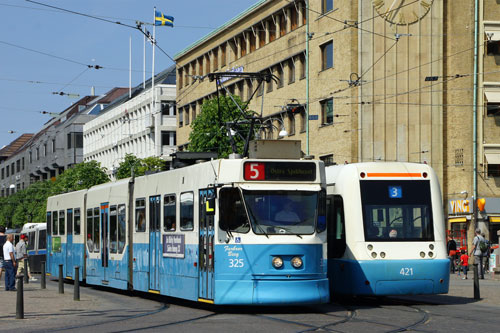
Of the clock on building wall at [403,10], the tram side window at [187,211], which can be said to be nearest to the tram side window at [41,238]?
the clock on building wall at [403,10]

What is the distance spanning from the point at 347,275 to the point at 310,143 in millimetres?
35837

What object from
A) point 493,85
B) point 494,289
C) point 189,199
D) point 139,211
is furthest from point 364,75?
point 189,199

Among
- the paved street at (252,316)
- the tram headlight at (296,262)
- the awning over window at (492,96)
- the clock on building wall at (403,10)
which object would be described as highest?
the clock on building wall at (403,10)

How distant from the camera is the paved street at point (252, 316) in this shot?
15.0 metres

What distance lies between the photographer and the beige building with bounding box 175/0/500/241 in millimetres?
47875

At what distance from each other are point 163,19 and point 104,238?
3085 centimetres

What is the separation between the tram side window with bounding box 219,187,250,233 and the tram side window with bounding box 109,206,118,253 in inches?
312

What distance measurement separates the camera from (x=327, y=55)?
5356cm

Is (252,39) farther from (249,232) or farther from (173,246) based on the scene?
(249,232)

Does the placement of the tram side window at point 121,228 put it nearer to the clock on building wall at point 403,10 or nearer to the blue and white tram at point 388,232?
the blue and white tram at point 388,232

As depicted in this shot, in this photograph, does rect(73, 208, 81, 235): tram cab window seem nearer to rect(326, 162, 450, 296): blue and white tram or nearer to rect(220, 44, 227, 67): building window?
rect(326, 162, 450, 296): blue and white tram

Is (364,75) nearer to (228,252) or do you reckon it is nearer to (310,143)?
(310,143)

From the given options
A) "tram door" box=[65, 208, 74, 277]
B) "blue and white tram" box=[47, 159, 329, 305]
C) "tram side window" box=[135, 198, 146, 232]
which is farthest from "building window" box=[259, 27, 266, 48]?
"blue and white tram" box=[47, 159, 329, 305]

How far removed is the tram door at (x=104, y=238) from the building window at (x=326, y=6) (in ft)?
95.6
